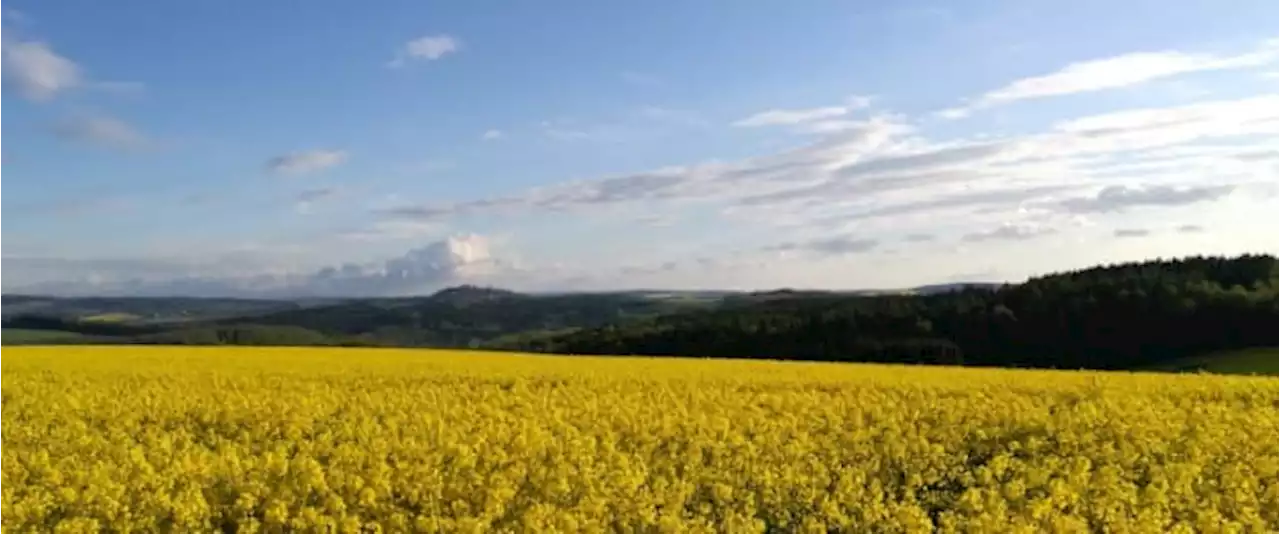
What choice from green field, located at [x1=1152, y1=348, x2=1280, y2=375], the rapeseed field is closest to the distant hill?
green field, located at [x1=1152, y1=348, x2=1280, y2=375]

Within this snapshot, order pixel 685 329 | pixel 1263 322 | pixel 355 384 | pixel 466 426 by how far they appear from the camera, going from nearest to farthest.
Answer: pixel 466 426 → pixel 355 384 → pixel 1263 322 → pixel 685 329

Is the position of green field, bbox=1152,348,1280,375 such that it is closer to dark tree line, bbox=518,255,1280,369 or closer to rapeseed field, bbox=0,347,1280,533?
dark tree line, bbox=518,255,1280,369

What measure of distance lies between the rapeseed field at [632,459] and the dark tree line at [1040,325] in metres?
56.9

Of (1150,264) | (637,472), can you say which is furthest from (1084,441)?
(1150,264)

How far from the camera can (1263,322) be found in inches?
2694

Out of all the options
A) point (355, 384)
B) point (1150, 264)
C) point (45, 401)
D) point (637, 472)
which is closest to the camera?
point (637, 472)

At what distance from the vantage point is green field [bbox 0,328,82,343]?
4717 inches

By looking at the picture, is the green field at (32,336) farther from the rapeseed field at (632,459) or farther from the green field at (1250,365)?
the rapeseed field at (632,459)

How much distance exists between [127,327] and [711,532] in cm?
18467

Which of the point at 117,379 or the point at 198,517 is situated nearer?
the point at 198,517

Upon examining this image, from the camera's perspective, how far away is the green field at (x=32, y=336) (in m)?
120

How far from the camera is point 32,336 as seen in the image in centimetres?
12775

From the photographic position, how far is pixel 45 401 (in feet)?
52.5

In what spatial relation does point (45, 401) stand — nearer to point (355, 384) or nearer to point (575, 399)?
point (355, 384)
